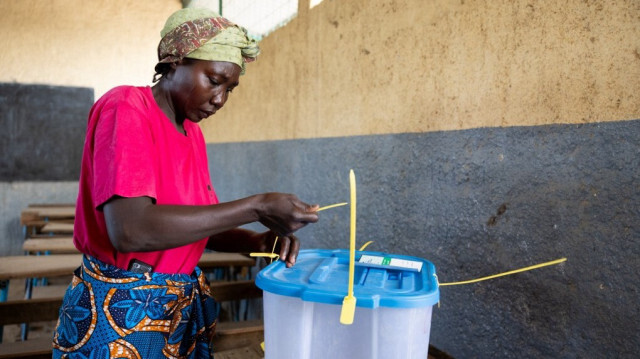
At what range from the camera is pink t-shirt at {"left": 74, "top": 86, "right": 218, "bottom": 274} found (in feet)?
3.61

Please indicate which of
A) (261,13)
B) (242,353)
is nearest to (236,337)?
(242,353)

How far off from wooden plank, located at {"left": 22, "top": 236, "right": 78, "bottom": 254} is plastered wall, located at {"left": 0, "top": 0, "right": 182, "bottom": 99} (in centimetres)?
339

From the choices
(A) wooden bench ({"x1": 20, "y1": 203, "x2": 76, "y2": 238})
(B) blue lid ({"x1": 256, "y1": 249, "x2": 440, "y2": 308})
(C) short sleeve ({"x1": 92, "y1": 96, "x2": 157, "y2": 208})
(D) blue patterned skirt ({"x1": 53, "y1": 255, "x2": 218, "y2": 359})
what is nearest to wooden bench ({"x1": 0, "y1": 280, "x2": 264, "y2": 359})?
(D) blue patterned skirt ({"x1": 53, "y1": 255, "x2": 218, "y2": 359})

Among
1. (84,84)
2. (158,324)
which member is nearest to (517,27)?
(158,324)

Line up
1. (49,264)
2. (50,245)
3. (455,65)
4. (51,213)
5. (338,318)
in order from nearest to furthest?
1. (338,318)
2. (455,65)
3. (49,264)
4. (50,245)
5. (51,213)

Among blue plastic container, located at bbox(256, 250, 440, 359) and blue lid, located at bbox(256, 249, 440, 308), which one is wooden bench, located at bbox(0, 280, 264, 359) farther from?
blue plastic container, located at bbox(256, 250, 440, 359)

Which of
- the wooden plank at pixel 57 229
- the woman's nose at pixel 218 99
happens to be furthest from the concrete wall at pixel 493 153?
the wooden plank at pixel 57 229

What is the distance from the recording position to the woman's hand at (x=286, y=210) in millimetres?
1099

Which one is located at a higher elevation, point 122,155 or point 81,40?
point 81,40

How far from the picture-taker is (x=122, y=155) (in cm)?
110

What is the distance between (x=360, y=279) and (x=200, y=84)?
27.4 inches

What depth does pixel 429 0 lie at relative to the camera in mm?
1977

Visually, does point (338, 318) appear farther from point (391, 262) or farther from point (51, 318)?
point (51, 318)

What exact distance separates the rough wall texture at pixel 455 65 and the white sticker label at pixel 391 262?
0.65 m
